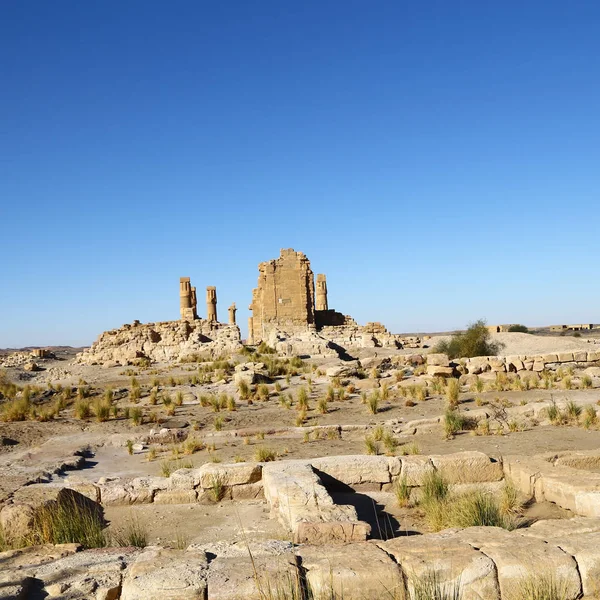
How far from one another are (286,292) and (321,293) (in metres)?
8.39

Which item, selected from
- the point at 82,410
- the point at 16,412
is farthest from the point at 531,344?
the point at 16,412

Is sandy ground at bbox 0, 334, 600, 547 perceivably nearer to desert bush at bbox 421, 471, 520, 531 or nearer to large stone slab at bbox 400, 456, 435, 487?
desert bush at bbox 421, 471, 520, 531

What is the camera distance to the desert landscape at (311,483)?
3846 millimetres

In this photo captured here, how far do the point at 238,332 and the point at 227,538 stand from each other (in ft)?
82.1

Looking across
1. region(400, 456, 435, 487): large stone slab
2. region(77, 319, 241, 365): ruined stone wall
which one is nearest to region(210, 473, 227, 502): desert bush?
region(400, 456, 435, 487): large stone slab

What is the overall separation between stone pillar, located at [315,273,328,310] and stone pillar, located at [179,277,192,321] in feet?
27.4

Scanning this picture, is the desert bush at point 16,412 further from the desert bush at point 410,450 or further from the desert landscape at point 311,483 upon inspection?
the desert bush at point 410,450

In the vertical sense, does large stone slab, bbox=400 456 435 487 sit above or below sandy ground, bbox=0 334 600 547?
above

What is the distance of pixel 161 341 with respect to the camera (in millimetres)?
31906

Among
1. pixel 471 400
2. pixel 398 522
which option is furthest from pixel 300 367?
pixel 398 522

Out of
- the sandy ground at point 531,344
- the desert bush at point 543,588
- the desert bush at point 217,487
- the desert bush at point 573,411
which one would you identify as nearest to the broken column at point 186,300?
the sandy ground at point 531,344

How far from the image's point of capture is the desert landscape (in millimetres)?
3846

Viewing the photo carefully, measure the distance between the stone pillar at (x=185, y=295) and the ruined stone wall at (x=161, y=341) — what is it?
2831mm

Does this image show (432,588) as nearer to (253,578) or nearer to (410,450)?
(253,578)
